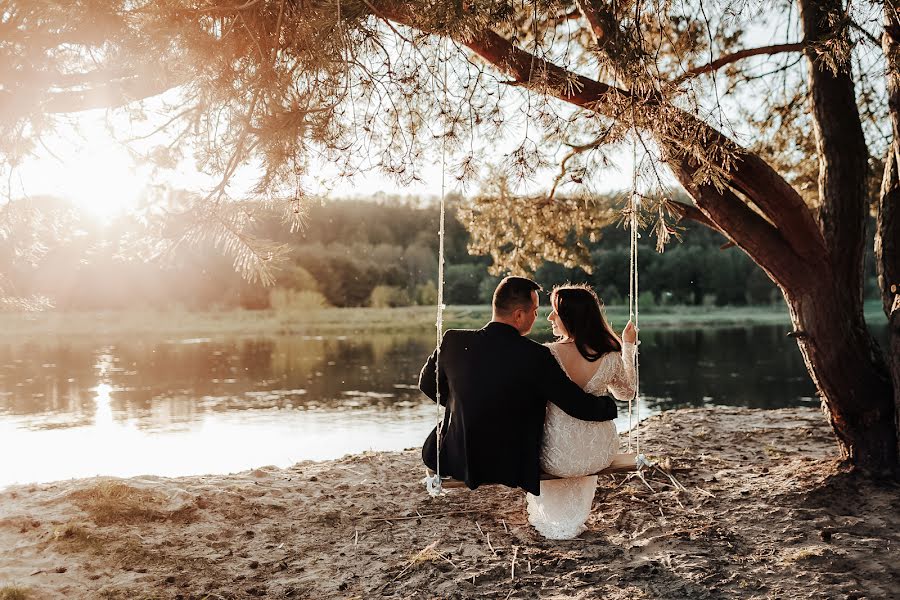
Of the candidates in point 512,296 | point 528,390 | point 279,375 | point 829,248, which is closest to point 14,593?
point 528,390

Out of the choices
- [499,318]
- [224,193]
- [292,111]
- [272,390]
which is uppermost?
[292,111]

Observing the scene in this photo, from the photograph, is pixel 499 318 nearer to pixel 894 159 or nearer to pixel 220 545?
pixel 220 545

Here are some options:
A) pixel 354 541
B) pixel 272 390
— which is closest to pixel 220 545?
pixel 354 541

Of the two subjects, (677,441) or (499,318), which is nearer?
(499,318)

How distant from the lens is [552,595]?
321 cm

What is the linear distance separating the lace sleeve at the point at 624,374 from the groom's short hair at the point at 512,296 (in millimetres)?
555

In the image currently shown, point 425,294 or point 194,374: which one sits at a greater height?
point 425,294

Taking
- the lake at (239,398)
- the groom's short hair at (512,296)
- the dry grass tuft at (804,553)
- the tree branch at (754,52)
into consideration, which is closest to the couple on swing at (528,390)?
the groom's short hair at (512,296)

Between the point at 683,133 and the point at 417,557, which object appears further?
the point at 417,557

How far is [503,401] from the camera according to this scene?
3.58 m

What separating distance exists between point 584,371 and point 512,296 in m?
0.54

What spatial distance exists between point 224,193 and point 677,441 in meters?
3.93

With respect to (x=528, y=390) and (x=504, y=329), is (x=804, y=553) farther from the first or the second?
(x=504, y=329)

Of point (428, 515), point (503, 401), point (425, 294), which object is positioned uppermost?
point (425, 294)
